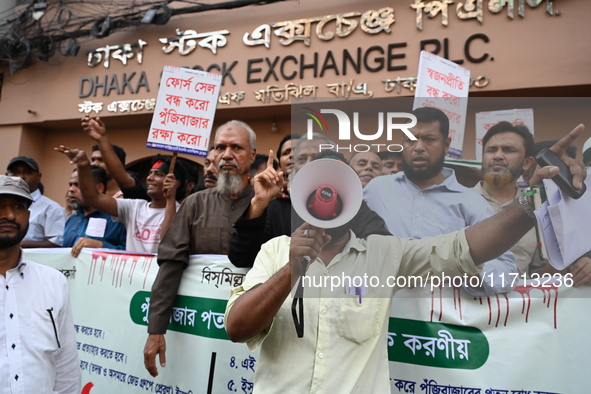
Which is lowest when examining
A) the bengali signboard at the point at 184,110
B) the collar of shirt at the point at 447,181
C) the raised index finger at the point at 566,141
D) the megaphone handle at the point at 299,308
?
the megaphone handle at the point at 299,308

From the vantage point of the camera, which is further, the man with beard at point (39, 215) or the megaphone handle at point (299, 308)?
the man with beard at point (39, 215)

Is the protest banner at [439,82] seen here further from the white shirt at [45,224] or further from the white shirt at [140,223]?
the white shirt at [45,224]

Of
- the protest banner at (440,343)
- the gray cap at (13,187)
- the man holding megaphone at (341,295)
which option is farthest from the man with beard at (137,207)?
the man holding megaphone at (341,295)

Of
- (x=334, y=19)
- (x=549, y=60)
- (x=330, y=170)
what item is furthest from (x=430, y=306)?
(x=334, y=19)

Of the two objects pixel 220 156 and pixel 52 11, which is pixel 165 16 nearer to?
pixel 52 11

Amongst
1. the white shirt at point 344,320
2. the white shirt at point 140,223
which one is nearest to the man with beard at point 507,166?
the white shirt at point 344,320

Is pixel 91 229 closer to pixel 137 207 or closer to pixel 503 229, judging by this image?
pixel 137 207

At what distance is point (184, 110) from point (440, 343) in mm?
2367

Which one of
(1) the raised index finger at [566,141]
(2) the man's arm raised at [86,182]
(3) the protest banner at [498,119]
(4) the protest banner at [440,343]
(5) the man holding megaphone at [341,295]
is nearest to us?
(5) the man holding megaphone at [341,295]

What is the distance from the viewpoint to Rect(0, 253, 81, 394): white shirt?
2.12 m

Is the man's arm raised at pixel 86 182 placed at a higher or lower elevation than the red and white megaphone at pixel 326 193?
higher

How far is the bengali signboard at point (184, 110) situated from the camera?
346 cm

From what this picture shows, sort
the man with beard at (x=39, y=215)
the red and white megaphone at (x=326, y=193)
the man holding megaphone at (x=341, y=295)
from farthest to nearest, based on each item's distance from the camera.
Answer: the man with beard at (x=39, y=215) → the man holding megaphone at (x=341, y=295) → the red and white megaphone at (x=326, y=193)

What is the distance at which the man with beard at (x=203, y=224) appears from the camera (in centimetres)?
273
